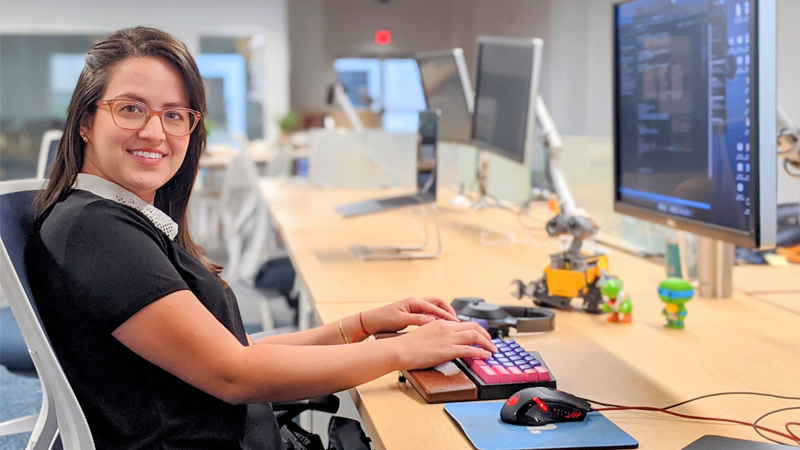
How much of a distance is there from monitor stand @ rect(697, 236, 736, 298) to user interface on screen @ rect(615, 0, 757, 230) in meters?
0.20

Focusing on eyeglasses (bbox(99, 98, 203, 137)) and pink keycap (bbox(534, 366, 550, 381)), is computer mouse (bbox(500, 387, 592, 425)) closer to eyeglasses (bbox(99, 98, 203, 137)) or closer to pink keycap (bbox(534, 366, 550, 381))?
pink keycap (bbox(534, 366, 550, 381))

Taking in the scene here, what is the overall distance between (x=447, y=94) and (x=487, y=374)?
2.23 metres

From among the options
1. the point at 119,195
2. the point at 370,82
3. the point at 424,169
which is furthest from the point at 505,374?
the point at 370,82

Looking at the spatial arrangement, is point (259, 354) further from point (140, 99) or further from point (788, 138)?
point (788, 138)

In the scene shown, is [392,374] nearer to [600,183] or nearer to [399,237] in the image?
[399,237]

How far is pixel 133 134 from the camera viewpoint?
102 cm

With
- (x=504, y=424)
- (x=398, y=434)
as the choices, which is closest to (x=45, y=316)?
(x=398, y=434)

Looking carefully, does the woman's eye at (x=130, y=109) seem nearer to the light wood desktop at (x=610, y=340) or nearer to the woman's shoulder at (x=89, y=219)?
the woman's shoulder at (x=89, y=219)

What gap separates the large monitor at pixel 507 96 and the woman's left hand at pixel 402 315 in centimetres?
101

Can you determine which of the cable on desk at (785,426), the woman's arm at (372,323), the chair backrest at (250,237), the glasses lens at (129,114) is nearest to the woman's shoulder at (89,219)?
the glasses lens at (129,114)

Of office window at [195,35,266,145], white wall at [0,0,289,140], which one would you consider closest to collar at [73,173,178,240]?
white wall at [0,0,289,140]

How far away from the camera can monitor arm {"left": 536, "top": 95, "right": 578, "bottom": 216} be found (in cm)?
228

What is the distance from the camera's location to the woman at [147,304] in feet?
2.95

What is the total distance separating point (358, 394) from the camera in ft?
3.37
